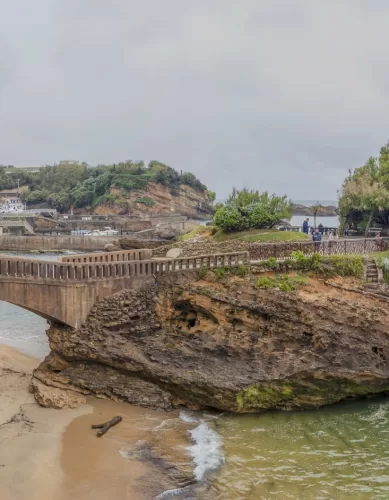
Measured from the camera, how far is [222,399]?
16.6m

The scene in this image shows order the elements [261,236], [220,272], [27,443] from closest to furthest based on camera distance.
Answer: [27,443]
[220,272]
[261,236]

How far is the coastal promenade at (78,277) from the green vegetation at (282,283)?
48.3 inches

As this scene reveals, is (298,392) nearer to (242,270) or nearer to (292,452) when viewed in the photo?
(292,452)

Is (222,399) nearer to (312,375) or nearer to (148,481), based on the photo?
(312,375)

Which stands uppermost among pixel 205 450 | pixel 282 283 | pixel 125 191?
pixel 125 191

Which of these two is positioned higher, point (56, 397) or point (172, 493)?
point (56, 397)

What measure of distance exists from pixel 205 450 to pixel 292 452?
2.48 m

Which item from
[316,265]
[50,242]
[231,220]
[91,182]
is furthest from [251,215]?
[91,182]

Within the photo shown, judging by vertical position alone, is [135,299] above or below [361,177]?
below

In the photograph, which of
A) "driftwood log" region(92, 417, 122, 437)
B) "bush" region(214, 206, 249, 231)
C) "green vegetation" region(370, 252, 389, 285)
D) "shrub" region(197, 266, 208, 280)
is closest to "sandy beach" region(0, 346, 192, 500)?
"driftwood log" region(92, 417, 122, 437)

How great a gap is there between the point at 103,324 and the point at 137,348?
1.45m

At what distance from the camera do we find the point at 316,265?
751 inches

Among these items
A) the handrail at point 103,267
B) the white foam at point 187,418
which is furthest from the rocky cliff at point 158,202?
the white foam at point 187,418

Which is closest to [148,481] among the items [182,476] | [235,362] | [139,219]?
[182,476]
